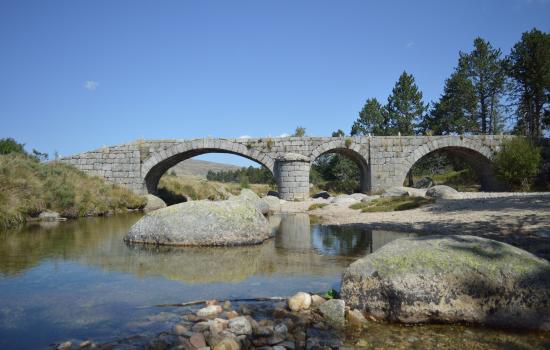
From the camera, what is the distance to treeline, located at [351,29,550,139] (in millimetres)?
30500

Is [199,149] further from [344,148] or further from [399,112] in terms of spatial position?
[399,112]

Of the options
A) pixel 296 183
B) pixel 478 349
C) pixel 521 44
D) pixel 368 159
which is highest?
pixel 521 44

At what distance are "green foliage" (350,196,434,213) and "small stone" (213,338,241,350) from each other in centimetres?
1203

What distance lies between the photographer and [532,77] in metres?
30.5

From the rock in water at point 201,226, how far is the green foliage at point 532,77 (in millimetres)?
27188

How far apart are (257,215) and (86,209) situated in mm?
10348

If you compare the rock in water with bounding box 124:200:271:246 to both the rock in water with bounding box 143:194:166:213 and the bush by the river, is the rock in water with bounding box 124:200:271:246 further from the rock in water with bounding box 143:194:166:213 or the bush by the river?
the rock in water with bounding box 143:194:166:213

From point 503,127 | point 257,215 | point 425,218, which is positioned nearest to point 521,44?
point 503,127

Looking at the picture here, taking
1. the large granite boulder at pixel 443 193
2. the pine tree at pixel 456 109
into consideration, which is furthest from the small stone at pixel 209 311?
the pine tree at pixel 456 109

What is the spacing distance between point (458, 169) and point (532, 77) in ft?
34.4

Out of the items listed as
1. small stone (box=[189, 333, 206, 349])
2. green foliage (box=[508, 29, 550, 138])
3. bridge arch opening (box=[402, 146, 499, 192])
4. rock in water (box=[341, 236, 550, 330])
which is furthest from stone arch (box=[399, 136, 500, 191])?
small stone (box=[189, 333, 206, 349])

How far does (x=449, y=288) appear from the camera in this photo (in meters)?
3.87

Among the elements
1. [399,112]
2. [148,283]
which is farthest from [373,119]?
[148,283]

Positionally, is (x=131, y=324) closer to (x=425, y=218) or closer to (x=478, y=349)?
(x=478, y=349)
